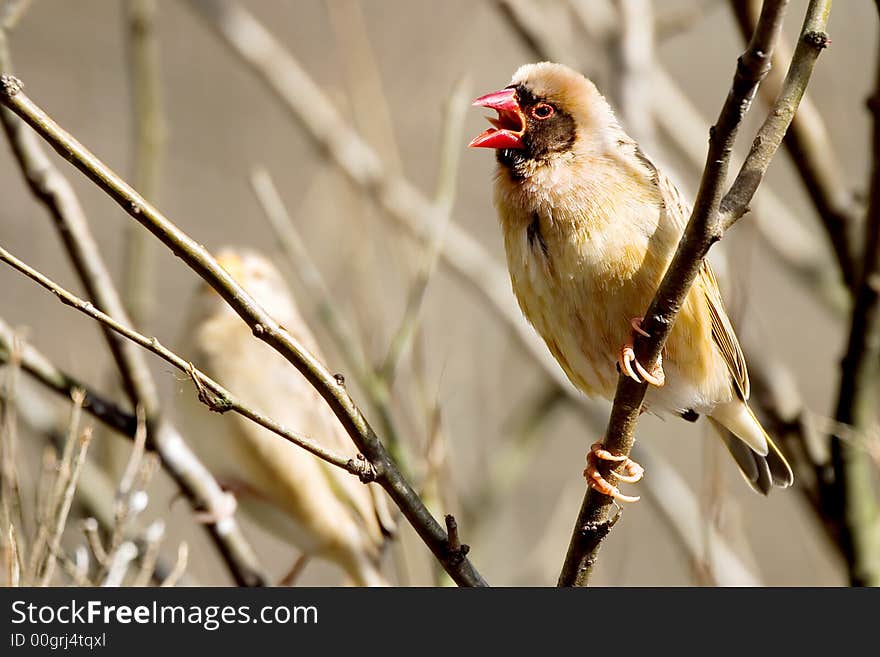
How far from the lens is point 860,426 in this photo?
327cm

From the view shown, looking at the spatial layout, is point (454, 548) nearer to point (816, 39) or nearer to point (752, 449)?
point (816, 39)

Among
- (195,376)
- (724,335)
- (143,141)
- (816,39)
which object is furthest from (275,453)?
(816,39)

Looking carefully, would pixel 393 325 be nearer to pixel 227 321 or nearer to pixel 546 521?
pixel 227 321

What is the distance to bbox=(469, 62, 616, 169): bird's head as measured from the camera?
2875 mm

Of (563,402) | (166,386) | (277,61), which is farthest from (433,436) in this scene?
(166,386)

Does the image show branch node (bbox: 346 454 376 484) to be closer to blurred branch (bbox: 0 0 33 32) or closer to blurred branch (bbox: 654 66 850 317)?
→ blurred branch (bbox: 0 0 33 32)

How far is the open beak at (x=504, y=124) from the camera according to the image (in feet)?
9.32

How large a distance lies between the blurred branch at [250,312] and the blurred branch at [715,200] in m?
0.25

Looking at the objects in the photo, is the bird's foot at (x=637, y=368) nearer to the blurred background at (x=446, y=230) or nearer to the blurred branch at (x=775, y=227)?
the blurred background at (x=446, y=230)

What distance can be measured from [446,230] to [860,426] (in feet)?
5.11

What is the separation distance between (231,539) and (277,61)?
1775 mm

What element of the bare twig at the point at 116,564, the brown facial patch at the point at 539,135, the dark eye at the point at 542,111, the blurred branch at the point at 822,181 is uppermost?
the blurred branch at the point at 822,181

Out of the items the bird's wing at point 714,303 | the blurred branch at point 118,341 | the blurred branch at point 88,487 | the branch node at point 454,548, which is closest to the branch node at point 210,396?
the branch node at point 454,548
